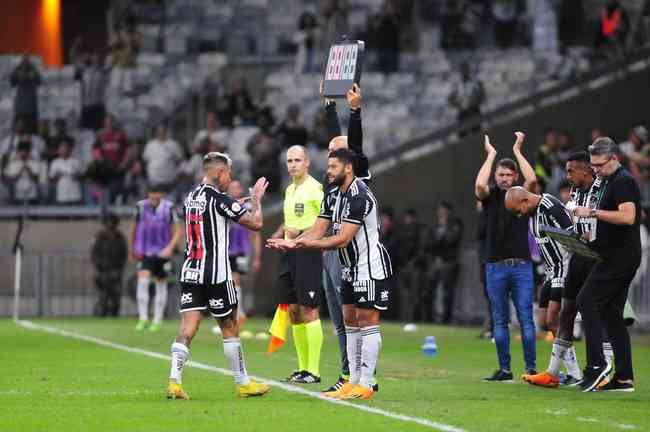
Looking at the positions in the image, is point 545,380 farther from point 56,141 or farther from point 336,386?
point 56,141

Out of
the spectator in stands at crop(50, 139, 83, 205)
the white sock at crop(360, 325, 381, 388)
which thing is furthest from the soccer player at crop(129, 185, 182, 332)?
the white sock at crop(360, 325, 381, 388)

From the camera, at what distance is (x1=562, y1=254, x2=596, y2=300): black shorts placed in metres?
13.7

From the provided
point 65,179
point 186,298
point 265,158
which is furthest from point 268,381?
point 65,179

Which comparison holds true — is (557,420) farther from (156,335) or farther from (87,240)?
(87,240)

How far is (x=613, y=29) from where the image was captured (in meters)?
31.2

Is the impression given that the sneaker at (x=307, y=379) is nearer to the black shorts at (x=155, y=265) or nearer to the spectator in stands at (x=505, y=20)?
the black shorts at (x=155, y=265)

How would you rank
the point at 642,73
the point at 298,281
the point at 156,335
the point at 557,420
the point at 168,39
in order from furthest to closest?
the point at 168,39 → the point at 642,73 → the point at 156,335 → the point at 298,281 → the point at 557,420

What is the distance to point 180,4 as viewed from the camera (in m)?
39.7

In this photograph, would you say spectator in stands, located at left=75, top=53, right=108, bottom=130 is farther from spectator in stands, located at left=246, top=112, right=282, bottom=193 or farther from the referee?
the referee

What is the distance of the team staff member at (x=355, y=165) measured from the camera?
1300 cm

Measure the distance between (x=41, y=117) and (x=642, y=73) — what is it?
1475cm

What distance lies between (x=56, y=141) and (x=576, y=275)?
834 inches

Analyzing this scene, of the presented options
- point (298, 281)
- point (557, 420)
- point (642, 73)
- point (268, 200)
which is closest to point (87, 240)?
point (268, 200)

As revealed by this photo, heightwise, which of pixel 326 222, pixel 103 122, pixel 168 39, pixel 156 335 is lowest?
pixel 156 335
